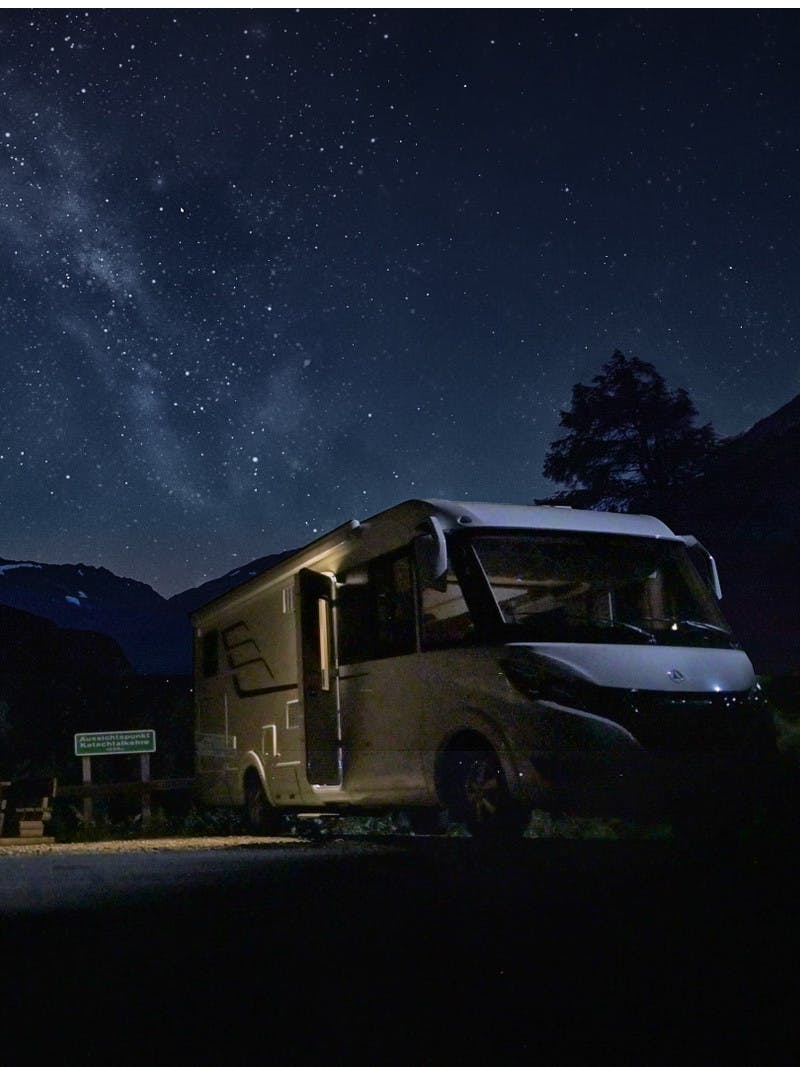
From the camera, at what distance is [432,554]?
1026 cm

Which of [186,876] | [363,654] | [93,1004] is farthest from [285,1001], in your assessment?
[363,654]

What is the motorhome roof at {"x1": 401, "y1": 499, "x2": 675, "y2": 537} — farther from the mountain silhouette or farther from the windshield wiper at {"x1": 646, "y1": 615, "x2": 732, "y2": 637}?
the mountain silhouette

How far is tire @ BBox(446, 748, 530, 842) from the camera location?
33.2 ft

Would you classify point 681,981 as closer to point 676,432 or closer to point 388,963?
point 388,963

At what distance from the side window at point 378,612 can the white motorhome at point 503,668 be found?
0.07 ft

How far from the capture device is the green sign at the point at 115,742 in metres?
20.1

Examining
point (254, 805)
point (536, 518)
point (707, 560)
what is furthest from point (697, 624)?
point (254, 805)

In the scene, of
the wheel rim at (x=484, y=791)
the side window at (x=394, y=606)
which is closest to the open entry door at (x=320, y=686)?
the side window at (x=394, y=606)

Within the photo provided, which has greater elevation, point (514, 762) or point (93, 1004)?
point (514, 762)

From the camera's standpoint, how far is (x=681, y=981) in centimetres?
430

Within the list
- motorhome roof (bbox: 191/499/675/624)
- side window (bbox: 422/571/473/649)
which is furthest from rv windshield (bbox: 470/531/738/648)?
side window (bbox: 422/571/473/649)

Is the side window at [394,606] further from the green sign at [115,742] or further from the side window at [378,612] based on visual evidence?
the green sign at [115,742]

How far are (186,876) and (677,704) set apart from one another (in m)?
3.85

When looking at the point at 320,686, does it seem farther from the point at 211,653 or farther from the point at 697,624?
the point at 211,653
